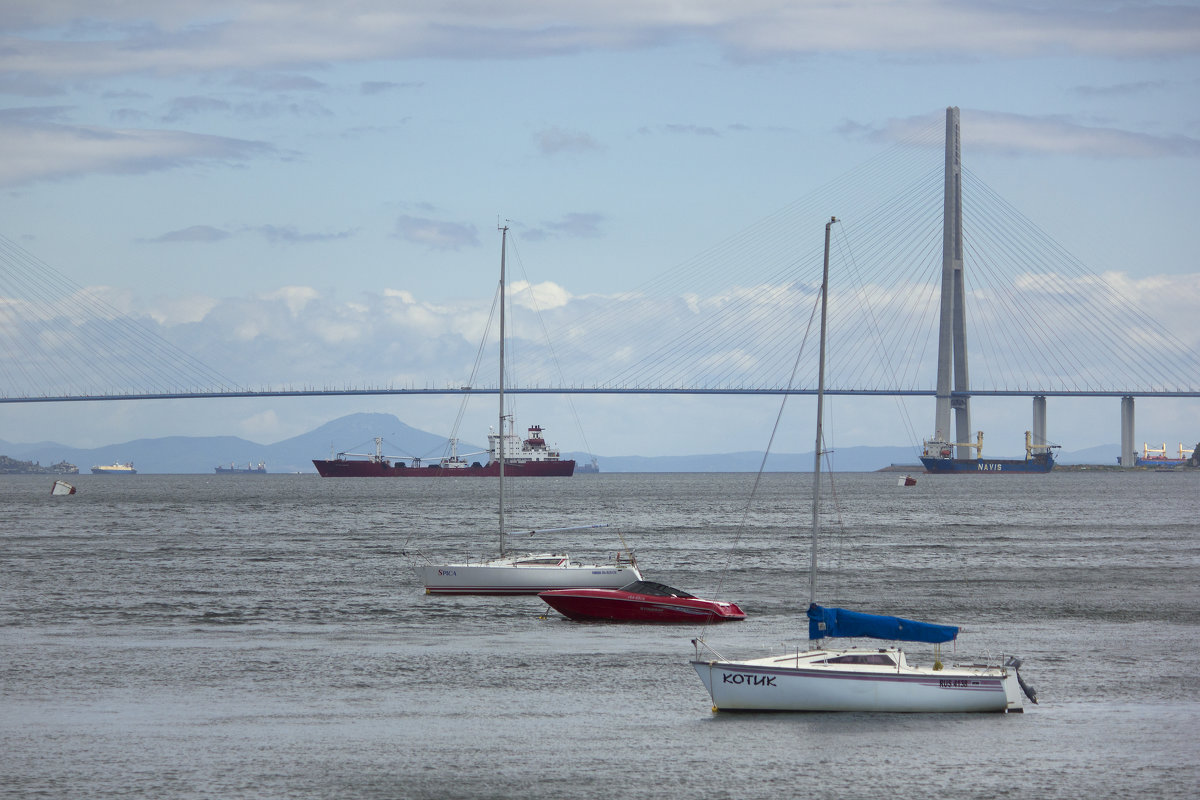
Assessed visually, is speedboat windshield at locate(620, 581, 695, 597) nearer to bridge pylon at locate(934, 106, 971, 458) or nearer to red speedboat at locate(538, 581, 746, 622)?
red speedboat at locate(538, 581, 746, 622)

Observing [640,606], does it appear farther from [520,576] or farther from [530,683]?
[530,683]

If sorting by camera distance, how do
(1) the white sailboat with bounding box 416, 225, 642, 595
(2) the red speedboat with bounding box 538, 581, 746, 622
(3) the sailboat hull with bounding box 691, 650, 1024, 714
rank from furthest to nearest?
(1) the white sailboat with bounding box 416, 225, 642, 595, (2) the red speedboat with bounding box 538, 581, 746, 622, (3) the sailboat hull with bounding box 691, 650, 1024, 714

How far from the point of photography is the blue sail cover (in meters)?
24.2

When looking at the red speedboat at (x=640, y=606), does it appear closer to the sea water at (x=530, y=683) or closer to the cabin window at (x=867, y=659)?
the sea water at (x=530, y=683)

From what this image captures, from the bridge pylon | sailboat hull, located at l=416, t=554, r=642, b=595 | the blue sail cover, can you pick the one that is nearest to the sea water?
sailboat hull, located at l=416, t=554, r=642, b=595

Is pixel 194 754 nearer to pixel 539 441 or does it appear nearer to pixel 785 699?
pixel 785 699

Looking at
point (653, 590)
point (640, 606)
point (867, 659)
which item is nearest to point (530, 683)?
point (867, 659)

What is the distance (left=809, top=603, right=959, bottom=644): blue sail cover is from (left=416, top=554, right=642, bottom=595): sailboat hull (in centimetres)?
→ 1561

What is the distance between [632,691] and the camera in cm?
2566

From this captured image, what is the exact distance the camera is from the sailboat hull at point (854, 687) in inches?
886

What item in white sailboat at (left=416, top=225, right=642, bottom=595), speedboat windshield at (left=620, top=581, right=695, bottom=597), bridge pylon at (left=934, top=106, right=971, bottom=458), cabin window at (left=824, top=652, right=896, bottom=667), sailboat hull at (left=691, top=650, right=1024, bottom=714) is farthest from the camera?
bridge pylon at (left=934, top=106, right=971, bottom=458)

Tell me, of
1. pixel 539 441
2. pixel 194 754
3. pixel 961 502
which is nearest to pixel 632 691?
pixel 194 754

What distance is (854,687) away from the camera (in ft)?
74.0

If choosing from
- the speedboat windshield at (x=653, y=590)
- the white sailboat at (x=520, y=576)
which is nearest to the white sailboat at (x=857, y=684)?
the speedboat windshield at (x=653, y=590)
